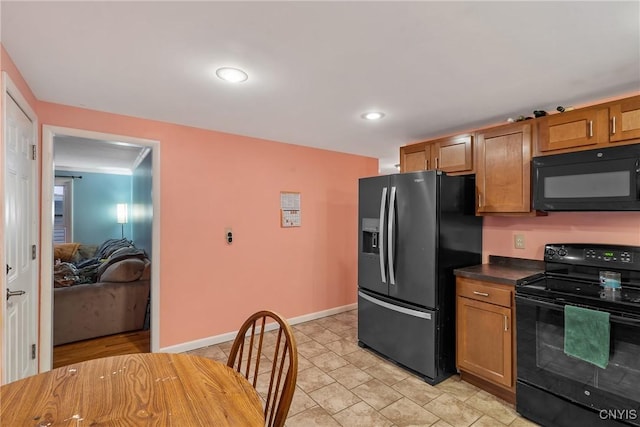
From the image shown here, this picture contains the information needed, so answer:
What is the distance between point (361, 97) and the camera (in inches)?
88.9

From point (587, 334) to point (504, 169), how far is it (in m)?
1.27

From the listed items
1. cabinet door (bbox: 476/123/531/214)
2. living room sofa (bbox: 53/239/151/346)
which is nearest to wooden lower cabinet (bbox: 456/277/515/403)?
cabinet door (bbox: 476/123/531/214)

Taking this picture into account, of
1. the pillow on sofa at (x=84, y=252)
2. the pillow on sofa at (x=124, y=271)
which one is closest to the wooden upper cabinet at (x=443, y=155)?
the pillow on sofa at (x=124, y=271)

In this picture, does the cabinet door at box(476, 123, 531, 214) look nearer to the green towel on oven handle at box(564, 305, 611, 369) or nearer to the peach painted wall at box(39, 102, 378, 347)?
the green towel on oven handle at box(564, 305, 611, 369)

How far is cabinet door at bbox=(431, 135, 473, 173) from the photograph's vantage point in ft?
9.00

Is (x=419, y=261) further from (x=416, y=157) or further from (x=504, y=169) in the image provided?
(x=416, y=157)

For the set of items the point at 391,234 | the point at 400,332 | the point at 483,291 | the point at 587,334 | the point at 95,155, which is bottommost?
the point at 400,332

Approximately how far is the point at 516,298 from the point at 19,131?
11.0ft

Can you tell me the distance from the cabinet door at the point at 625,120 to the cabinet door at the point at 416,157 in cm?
134

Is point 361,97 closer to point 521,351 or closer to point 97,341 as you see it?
point 521,351

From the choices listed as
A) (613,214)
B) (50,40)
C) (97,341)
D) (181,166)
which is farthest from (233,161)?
(613,214)

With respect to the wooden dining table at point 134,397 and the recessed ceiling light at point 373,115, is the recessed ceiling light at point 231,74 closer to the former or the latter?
the recessed ceiling light at point 373,115

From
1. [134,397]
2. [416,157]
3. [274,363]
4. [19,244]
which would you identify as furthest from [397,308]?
[19,244]

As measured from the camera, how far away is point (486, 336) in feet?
7.54
